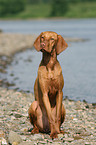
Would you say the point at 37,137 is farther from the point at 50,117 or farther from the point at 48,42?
the point at 48,42

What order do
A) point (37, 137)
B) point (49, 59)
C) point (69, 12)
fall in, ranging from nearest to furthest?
point (49, 59) < point (37, 137) < point (69, 12)

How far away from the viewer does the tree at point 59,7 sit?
494 ft

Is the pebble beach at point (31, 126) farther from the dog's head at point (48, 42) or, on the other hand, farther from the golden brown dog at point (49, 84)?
the dog's head at point (48, 42)

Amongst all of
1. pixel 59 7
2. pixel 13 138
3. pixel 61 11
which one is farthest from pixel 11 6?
pixel 13 138

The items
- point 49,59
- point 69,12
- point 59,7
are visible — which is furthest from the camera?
point 59,7

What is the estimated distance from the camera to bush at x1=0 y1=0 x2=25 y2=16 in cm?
16562

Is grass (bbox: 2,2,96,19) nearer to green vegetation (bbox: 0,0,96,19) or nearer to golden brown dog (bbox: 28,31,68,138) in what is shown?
green vegetation (bbox: 0,0,96,19)

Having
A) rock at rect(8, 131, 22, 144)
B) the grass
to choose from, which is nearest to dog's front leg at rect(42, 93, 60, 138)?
rock at rect(8, 131, 22, 144)

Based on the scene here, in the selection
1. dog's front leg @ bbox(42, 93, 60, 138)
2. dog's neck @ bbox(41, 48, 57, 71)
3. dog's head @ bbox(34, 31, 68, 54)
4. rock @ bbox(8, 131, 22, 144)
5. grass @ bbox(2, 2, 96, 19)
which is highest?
dog's head @ bbox(34, 31, 68, 54)

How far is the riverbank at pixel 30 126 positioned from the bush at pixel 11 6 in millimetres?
156052

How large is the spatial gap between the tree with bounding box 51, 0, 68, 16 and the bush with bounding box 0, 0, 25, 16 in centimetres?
2012

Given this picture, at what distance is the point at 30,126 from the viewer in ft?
30.3

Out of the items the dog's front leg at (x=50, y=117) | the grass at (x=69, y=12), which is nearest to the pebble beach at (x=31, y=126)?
the dog's front leg at (x=50, y=117)

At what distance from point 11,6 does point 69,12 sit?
3609 cm
